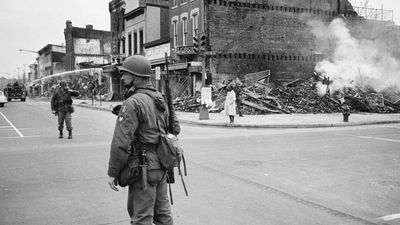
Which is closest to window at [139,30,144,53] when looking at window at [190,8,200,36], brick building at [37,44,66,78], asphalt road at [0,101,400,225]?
window at [190,8,200,36]

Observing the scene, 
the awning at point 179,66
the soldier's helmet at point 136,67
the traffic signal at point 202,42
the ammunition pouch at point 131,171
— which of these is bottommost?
the ammunition pouch at point 131,171

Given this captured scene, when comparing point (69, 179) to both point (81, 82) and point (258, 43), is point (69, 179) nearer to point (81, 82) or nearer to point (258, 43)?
point (258, 43)

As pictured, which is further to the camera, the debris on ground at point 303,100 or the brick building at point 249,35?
the brick building at point 249,35

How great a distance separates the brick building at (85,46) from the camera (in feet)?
234

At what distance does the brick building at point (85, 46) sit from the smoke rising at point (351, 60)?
152 ft

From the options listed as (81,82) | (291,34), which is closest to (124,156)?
(291,34)

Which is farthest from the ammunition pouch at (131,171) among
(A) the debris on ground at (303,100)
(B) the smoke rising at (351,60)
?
(B) the smoke rising at (351,60)

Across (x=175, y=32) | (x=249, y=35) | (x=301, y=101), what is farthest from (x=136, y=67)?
(x=175, y=32)

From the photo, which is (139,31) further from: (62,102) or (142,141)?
(142,141)

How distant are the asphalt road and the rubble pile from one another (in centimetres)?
1180

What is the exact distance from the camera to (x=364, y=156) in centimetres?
934

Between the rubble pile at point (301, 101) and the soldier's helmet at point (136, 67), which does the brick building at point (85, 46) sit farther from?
the soldier's helmet at point (136, 67)

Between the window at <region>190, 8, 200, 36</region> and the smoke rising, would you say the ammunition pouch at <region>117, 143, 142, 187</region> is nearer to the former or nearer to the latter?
the smoke rising

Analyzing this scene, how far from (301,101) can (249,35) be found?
23.5 feet
